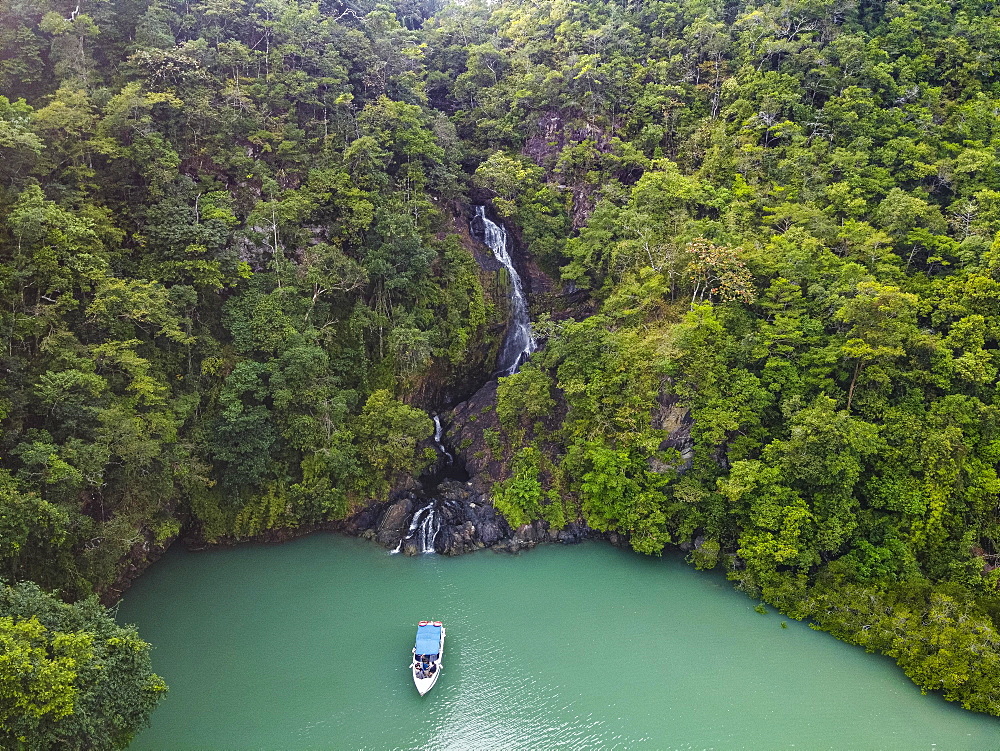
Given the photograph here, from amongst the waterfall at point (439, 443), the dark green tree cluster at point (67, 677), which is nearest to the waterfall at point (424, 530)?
the waterfall at point (439, 443)

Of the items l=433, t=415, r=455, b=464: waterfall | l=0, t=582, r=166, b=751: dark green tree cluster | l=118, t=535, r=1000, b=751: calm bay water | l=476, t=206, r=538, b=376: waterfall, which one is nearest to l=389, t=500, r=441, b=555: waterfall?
l=118, t=535, r=1000, b=751: calm bay water

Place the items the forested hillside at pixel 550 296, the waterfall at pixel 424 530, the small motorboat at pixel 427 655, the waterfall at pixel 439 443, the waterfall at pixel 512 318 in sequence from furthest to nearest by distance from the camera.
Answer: the waterfall at pixel 512 318 → the waterfall at pixel 439 443 → the waterfall at pixel 424 530 → the forested hillside at pixel 550 296 → the small motorboat at pixel 427 655

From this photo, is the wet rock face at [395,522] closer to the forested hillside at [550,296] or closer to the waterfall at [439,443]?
the forested hillside at [550,296]

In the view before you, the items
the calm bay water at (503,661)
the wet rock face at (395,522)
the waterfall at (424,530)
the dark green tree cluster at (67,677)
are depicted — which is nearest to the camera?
the dark green tree cluster at (67,677)

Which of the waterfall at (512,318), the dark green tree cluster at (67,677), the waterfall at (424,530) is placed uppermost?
the waterfall at (512,318)

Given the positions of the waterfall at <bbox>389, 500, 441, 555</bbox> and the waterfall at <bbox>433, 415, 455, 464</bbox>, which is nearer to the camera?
the waterfall at <bbox>389, 500, 441, 555</bbox>

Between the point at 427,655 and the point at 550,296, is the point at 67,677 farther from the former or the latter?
the point at 550,296

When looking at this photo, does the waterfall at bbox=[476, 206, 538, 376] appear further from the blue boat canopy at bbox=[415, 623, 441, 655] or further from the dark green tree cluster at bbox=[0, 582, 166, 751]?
the dark green tree cluster at bbox=[0, 582, 166, 751]
